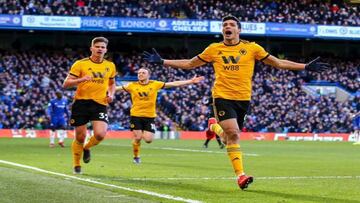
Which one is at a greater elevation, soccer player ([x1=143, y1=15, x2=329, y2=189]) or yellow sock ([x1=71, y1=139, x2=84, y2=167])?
soccer player ([x1=143, y1=15, x2=329, y2=189])

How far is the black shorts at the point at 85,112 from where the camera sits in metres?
13.1

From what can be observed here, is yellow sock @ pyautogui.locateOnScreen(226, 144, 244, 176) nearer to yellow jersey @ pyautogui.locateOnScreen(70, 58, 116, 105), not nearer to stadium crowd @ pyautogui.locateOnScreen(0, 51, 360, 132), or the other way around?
yellow jersey @ pyautogui.locateOnScreen(70, 58, 116, 105)

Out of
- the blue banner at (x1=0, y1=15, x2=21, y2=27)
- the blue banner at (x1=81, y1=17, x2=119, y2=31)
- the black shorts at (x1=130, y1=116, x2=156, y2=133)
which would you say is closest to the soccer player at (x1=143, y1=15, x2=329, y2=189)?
the black shorts at (x1=130, y1=116, x2=156, y2=133)

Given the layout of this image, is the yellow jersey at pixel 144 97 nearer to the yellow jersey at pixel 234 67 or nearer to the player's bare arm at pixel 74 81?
the player's bare arm at pixel 74 81

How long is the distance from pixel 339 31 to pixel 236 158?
155 ft

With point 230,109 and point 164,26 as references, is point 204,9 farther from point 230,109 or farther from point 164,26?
→ point 230,109

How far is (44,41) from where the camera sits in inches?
2179

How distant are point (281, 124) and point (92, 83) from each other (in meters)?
36.8

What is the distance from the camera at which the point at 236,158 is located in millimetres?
10367

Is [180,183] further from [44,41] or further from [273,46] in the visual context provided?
[273,46]

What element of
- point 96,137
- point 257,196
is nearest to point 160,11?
point 96,137

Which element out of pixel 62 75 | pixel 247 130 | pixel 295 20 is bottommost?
pixel 247 130

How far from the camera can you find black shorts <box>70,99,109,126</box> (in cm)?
1305

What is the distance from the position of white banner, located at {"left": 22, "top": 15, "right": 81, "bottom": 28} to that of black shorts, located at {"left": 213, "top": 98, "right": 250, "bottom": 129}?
134ft
